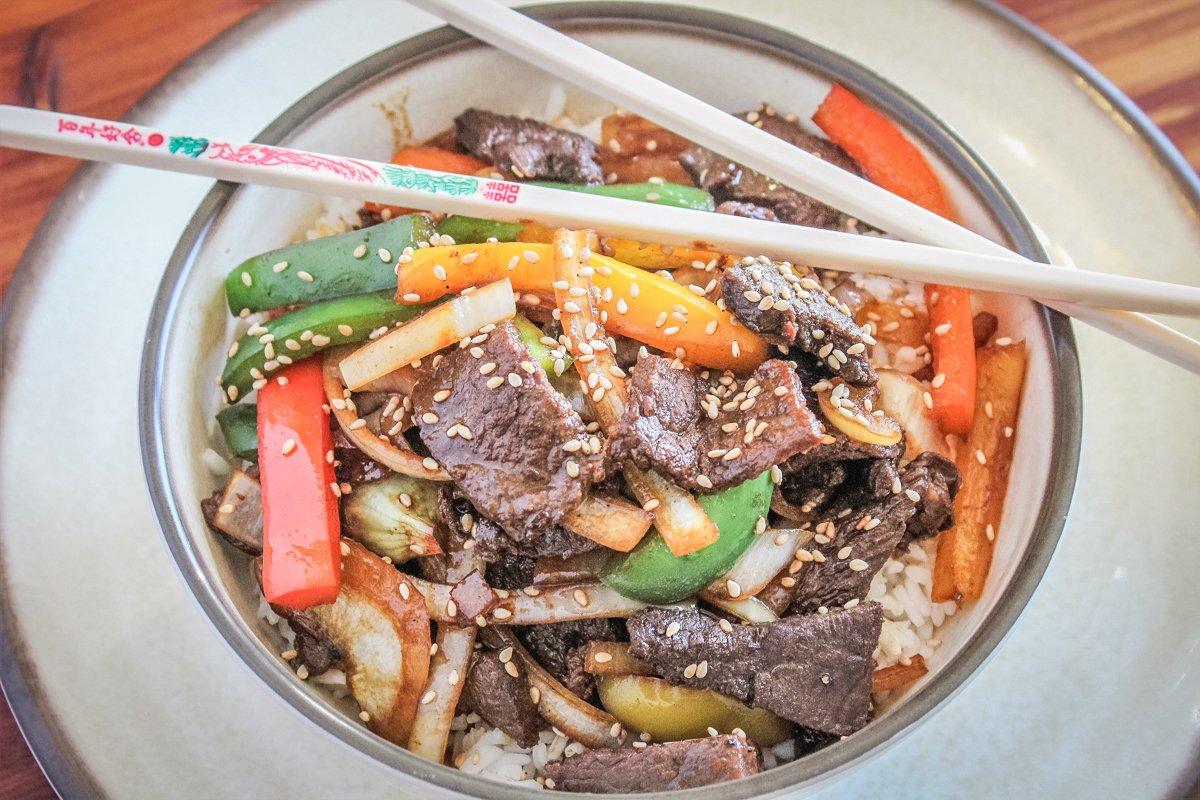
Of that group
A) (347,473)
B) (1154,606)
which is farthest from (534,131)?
(1154,606)

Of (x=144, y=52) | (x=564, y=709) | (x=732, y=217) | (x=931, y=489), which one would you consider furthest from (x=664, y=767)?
(x=144, y=52)

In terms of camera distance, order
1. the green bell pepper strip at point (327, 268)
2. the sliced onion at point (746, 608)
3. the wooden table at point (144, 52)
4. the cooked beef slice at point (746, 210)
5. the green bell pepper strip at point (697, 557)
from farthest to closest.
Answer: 1. the wooden table at point (144, 52)
2. the cooked beef slice at point (746, 210)
3. the green bell pepper strip at point (327, 268)
4. the sliced onion at point (746, 608)
5. the green bell pepper strip at point (697, 557)

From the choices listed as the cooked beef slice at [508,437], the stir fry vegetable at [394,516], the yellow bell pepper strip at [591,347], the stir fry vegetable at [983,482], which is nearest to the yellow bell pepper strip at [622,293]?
the yellow bell pepper strip at [591,347]

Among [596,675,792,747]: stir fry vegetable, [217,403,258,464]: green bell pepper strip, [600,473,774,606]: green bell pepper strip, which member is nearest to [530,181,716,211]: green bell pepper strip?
[600,473,774,606]: green bell pepper strip

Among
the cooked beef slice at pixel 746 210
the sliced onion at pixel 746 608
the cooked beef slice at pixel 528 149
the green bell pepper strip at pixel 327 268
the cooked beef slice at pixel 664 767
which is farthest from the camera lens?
the cooked beef slice at pixel 528 149

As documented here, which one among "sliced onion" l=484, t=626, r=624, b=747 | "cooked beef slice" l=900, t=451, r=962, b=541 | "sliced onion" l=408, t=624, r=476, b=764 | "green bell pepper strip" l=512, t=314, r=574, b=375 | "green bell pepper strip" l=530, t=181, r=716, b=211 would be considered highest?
"green bell pepper strip" l=530, t=181, r=716, b=211

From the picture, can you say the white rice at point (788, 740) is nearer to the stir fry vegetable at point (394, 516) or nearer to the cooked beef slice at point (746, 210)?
the stir fry vegetable at point (394, 516)

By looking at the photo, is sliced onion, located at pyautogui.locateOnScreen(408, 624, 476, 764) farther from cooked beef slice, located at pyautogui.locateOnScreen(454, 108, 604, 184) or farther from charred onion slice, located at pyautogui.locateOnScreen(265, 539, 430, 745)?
cooked beef slice, located at pyautogui.locateOnScreen(454, 108, 604, 184)
